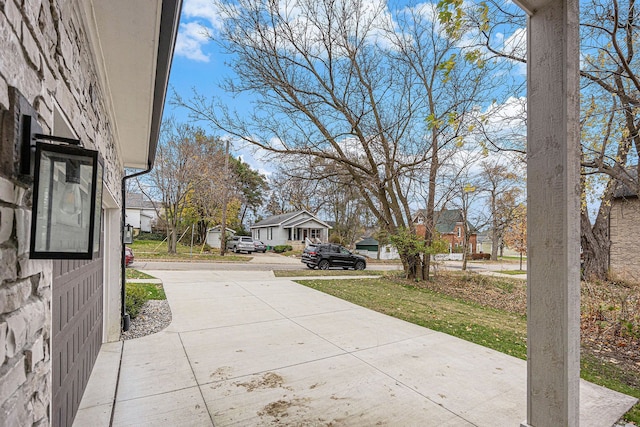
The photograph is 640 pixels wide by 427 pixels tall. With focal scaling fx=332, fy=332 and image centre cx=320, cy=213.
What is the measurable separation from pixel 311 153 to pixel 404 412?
8.85 meters

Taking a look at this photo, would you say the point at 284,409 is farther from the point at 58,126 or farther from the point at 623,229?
the point at 623,229

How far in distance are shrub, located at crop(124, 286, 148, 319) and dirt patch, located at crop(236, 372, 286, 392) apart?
3300mm

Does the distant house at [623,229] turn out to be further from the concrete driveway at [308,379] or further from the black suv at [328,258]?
the black suv at [328,258]

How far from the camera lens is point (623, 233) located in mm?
12305

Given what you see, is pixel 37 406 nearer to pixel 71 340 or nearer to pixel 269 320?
pixel 71 340

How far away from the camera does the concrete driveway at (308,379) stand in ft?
9.48

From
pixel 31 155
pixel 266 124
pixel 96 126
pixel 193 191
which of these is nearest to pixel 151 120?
pixel 96 126

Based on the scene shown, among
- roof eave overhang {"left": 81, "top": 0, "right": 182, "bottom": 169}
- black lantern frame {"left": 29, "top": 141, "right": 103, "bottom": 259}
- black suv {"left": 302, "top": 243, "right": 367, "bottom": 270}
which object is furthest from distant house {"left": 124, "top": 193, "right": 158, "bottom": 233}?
black lantern frame {"left": 29, "top": 141, "right": 103, "bottom": 259}

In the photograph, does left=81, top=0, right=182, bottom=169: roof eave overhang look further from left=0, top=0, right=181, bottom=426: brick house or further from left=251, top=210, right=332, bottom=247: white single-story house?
left=251, top=210, right=332, bottom=247: white single-story house

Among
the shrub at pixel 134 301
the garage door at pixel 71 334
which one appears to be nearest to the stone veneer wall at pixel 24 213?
the garage door at pixel 71 334

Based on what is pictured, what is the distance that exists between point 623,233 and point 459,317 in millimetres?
10129

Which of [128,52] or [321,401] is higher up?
[128,52]

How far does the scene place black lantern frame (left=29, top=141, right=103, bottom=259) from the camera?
1121mm

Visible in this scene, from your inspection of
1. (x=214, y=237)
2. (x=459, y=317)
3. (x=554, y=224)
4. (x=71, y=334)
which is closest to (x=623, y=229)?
(x=459, y=317)
